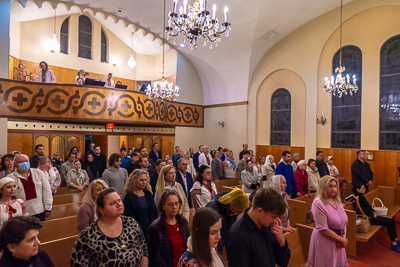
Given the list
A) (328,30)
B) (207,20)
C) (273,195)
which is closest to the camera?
(273,195)

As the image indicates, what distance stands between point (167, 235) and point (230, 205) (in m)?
0.60

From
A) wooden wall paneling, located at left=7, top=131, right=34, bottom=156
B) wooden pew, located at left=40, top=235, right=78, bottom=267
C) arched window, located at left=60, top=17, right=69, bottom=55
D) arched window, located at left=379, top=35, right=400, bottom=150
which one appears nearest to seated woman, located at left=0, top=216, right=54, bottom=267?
wooden pew, located at left=40, top=235, right=78, bottom=267

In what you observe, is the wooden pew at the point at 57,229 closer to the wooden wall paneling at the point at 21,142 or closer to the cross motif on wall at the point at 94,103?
the cross motif on wall at the point at 94,103

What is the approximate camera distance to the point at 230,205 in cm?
231

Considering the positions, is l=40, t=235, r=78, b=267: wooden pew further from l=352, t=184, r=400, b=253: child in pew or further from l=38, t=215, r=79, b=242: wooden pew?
l=352, t=184, r=400, b=253: child in pew

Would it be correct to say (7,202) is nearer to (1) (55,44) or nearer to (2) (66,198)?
(2) (66,198)

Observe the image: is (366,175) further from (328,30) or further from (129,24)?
(129,24)

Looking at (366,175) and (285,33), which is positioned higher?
(285,33)

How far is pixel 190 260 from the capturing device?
5.11 feet

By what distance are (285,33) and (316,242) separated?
9.51 m

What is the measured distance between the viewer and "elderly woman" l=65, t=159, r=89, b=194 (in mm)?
5418

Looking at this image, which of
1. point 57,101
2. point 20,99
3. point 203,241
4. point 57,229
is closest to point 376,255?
point 203,241

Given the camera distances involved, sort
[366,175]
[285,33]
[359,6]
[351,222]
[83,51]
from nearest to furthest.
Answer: [351,222], [366,175], [359,6], [285,33], [83,51]

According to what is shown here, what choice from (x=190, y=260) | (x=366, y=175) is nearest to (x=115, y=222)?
(x=190, y=260)
